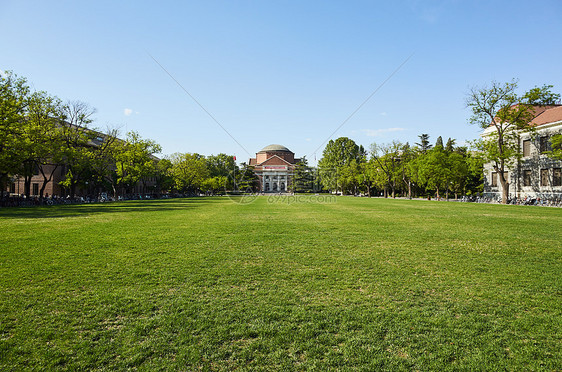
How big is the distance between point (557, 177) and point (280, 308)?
45641 millimetres

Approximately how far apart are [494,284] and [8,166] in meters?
35.1

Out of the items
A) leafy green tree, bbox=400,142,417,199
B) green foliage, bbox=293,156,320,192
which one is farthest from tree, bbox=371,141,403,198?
green foliage, bbox=293,156,320,192

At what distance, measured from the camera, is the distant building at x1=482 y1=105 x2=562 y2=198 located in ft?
123

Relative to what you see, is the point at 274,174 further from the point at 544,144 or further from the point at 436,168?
the point at 544,144

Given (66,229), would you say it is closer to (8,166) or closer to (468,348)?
(468,348)

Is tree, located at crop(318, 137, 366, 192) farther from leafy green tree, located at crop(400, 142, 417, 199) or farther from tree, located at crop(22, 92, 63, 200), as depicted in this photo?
tree, located at crop(22, 92, 63, 200)

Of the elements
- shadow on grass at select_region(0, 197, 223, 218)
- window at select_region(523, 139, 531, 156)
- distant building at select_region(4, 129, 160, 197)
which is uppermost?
window at select_region(523, 139, 531, 156)

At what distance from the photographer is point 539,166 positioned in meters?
39.3

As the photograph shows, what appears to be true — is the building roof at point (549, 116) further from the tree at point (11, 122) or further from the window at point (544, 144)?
the tree at point (11, 122)

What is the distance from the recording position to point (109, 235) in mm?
11641

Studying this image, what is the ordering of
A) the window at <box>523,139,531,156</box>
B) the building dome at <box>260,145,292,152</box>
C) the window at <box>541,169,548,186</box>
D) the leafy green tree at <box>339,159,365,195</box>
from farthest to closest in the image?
the building dome at <box>260,145,292,152</box>
the leafy green tree at <box>339,159,365,195</box>
the window at <box>523,139,531,156</box>
the window at <box>541,169,548,186</box>

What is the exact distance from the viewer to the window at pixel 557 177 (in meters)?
37.0

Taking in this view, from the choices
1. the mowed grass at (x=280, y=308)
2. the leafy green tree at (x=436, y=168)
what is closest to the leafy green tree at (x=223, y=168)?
the leafy green tree at (x=436, y=168)

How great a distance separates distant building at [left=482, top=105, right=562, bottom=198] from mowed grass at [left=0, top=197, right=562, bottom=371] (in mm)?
36941
